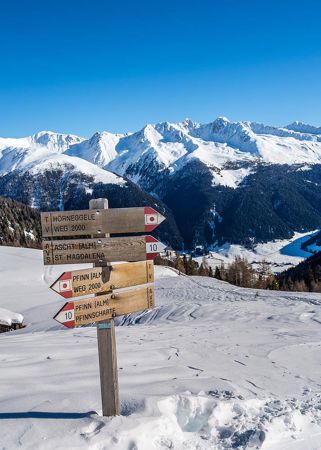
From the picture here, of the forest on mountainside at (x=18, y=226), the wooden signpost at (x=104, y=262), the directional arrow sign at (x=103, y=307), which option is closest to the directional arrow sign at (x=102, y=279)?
the wooden signpost at (x=104, y=262)

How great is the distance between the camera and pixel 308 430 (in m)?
7.06

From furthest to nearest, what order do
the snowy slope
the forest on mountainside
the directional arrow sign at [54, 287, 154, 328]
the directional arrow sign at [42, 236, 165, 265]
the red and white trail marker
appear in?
the forest on mountainside, the snowy slope, the red and white trail marker, the directional arrow sign at [42, 236, 165, 265], the directional arrow sign at [54, 287, 154, 328]

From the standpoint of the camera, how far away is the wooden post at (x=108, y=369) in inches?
267

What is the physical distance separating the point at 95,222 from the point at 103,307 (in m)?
1.31

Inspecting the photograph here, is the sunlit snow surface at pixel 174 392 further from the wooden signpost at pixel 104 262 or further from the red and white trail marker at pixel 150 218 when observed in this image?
the red and white trail marker at pixel 150 218

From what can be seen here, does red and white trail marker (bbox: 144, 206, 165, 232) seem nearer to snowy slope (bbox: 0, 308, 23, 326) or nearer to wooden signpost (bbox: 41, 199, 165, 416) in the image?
wooden signpost (bbox: 41, 199, 165, 416)

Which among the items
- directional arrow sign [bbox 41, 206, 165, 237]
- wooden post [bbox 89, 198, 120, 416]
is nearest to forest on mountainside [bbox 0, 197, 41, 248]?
directional arrow sign [bbox 41, 206, 165, 237]

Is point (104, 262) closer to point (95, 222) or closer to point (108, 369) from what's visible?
point (95, 222)

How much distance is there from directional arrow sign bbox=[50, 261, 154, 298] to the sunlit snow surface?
73.0 inches

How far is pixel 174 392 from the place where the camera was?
7.86m

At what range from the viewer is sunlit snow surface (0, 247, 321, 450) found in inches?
253

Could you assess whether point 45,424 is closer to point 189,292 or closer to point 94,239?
point 94,239

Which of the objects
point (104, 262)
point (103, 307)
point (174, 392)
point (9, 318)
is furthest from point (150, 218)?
point (9, 318)

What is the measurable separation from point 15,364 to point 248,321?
39.9 ft
